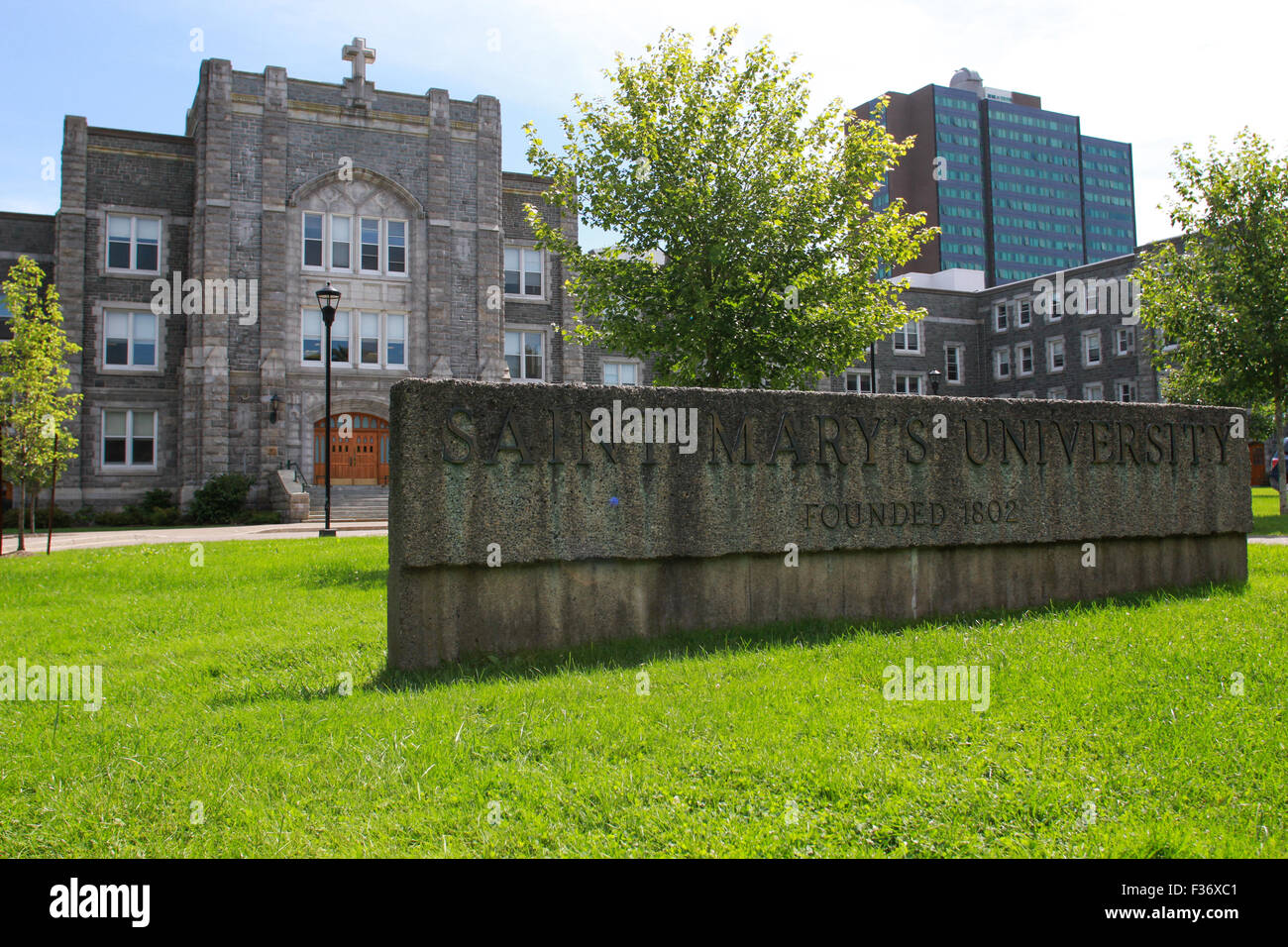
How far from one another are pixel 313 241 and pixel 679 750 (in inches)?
1160

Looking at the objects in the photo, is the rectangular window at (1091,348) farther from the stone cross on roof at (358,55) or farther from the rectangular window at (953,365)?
the stone cross on roof at (358,55)

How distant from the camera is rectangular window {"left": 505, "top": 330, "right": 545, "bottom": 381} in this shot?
3312 centimetres

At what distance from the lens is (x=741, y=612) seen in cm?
673

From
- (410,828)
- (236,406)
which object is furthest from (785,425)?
(236,406)

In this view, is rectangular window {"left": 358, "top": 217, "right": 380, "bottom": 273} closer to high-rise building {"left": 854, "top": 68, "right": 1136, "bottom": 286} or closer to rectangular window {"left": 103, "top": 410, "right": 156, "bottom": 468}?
rectangular window {"left": 103, "top": 410, "right": 156, "bottom": 468}

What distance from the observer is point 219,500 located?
26.3 metres

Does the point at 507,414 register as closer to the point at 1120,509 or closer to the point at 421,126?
the point at 1120,509

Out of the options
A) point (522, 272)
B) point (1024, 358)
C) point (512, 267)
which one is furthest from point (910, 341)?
point (512, 267)

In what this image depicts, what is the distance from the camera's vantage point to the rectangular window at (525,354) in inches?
1304

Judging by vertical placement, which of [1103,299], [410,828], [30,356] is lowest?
[410,828]

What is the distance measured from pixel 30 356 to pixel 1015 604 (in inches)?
677

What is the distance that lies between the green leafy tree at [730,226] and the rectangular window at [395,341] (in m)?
16.1

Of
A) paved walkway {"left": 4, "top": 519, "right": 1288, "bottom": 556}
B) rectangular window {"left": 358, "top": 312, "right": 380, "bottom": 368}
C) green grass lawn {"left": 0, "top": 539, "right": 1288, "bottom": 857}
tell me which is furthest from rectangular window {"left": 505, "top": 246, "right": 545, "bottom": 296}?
green grass lawn {"left": 0, "top": 539, "right": 1288, "bottom": 857}

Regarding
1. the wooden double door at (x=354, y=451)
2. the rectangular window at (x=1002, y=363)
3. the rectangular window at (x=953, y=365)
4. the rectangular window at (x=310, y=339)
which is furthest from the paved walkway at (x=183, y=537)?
the rectangular window at (x=1002, y=363)
